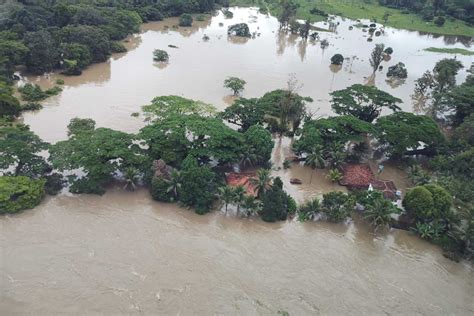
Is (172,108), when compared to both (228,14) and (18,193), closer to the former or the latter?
(18,193)

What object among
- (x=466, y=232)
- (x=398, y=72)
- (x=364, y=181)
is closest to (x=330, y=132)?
(x=364, y=181)

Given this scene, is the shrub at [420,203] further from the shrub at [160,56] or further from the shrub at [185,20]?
the shrub at [185,20]

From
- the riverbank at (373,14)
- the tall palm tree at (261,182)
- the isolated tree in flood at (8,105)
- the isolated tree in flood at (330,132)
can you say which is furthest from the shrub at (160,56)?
the riverbank at (373,14)

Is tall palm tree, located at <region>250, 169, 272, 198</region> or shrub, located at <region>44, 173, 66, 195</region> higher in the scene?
tall palm tree, located at <region>250, 169, 272, 198</region>

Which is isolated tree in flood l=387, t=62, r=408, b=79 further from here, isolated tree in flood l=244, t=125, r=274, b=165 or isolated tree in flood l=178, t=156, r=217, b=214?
isolated tree in flood l=178, t=156, r=217, b=214

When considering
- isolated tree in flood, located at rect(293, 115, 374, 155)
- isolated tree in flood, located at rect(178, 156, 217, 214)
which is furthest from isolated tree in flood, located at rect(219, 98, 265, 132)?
isolated tree in flood, located at rect(178, 156, 217, 214)
